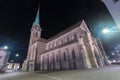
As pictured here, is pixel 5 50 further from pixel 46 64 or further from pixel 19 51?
pixel 19 51

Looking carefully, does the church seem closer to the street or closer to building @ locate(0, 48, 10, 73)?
the street

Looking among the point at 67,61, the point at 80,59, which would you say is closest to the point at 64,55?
the point at 67,61

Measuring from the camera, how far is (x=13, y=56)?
72.2 meters

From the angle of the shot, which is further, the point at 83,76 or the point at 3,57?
the point at 3,57

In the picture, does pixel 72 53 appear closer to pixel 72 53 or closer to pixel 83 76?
pixel 72 53

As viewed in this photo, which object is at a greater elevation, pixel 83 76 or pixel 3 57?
pixel 3 57

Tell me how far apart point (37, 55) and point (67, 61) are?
53.3 feet

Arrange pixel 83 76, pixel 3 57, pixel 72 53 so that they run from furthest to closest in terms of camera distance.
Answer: pixel 3 57 < pixel 72 53 < pixel 83 76

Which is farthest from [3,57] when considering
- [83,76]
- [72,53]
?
[83,76]

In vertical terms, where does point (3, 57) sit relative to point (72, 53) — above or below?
above

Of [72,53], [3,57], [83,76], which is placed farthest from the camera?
[3,57]

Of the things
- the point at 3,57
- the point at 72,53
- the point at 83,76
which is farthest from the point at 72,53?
the point at 3,57

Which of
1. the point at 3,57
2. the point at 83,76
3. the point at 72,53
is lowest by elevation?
the point at 83,76

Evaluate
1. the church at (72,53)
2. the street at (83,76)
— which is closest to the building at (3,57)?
the church at (72,53)
